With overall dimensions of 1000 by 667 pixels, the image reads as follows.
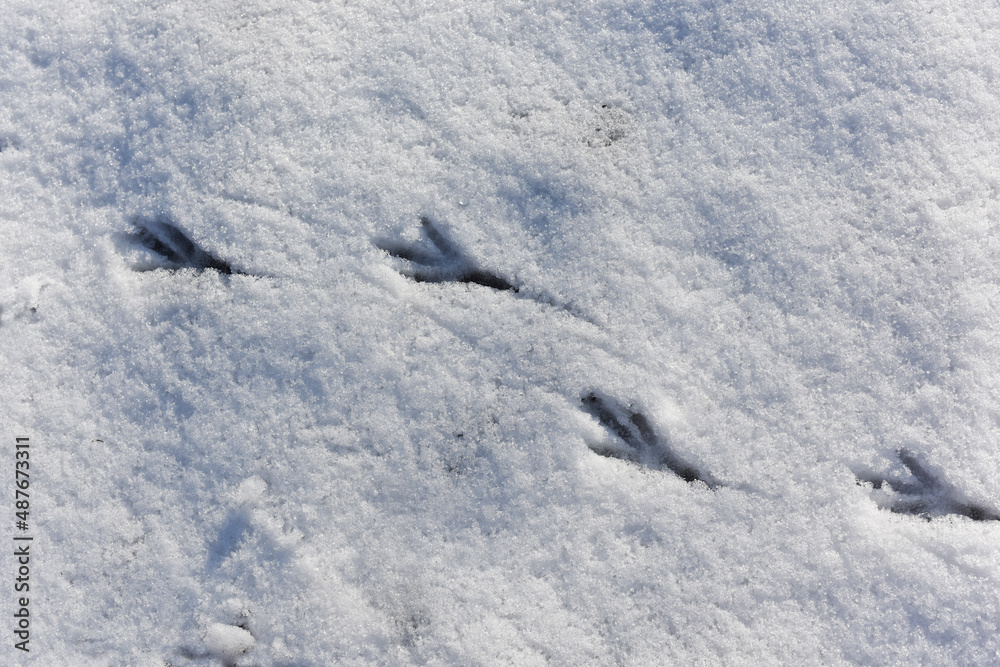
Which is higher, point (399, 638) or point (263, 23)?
point (263, 23)

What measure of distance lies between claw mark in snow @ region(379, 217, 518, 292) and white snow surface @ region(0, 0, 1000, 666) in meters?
0.04

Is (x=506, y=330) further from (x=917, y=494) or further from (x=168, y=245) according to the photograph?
(x=917, y=494)

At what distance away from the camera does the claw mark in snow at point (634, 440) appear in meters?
1.79

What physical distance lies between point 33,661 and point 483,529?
142 centimetres

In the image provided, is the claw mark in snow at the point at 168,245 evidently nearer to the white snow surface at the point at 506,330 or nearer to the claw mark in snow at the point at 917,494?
the white snow surface at the point at 506,330

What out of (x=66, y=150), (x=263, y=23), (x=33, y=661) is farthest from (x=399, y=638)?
(x=263, y=23)

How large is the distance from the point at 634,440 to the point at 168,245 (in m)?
1.61

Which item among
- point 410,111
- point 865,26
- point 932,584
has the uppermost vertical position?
point 865,26

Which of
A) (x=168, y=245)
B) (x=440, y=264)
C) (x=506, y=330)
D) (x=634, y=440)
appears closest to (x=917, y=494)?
(x=634, y=440)

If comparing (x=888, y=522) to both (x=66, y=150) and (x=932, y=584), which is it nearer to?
(x=932, y=584)

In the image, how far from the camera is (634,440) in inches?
71.3

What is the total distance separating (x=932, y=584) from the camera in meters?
1.74

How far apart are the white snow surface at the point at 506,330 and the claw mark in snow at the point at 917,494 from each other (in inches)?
0.7

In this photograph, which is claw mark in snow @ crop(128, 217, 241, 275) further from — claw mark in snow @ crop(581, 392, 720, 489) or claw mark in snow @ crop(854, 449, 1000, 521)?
claw mark in snow @ crop(854, 449, 1000, 521)
